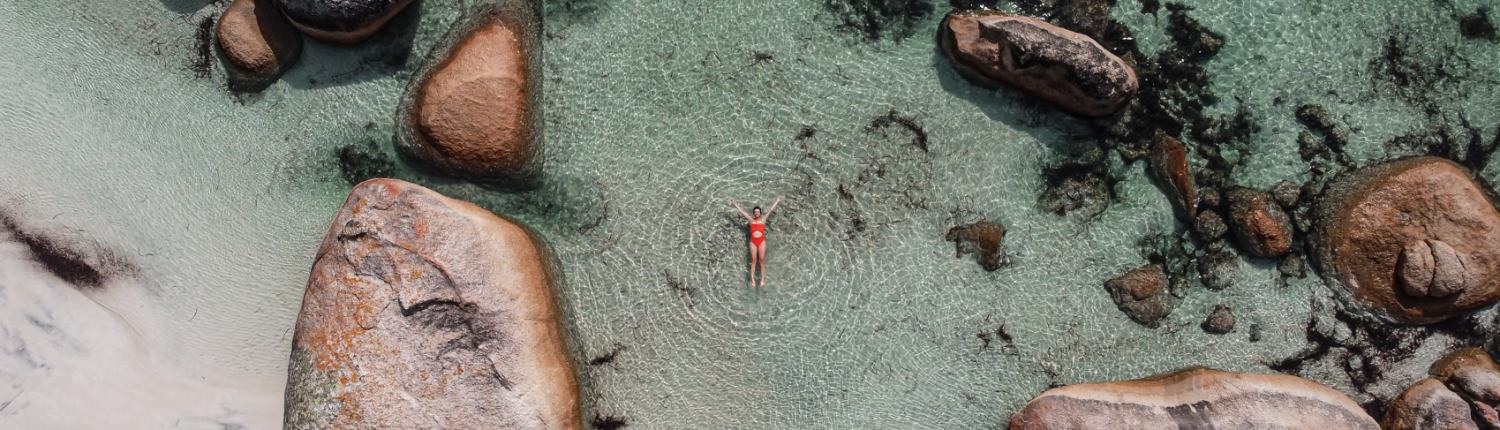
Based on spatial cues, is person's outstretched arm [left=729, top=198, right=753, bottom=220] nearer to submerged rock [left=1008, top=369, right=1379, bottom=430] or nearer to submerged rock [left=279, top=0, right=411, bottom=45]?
submerged rock [left=1008, top=369, right=1379, bottom=430]

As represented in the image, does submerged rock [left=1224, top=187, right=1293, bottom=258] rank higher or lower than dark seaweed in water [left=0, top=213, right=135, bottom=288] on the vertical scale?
higher

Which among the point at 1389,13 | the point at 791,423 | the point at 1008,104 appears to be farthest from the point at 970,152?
the point at 1389,13

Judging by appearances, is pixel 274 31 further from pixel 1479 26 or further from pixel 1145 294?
pixel 1479 26

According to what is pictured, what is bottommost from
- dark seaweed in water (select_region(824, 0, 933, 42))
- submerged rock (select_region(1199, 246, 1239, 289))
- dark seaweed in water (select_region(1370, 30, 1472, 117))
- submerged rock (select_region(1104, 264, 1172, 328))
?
submerged rock (select_region(1104, 264, 1172, 328))

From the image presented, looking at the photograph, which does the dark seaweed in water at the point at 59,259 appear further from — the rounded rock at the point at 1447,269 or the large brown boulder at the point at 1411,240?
the rounded rock at the point at 1447,269

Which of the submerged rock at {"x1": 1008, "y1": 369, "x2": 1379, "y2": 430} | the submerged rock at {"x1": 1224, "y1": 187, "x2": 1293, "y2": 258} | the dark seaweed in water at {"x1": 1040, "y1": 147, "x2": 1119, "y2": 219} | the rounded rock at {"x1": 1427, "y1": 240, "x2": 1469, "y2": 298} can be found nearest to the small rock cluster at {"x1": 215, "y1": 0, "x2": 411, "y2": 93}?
the dark seaweed in water at {"x1": 1040, "y1": 147, "x2": 1119, "y2": 219}

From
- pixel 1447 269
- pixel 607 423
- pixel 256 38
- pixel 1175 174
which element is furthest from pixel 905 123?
pixel 256 38
